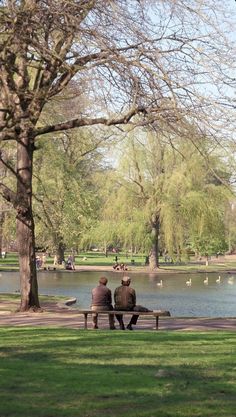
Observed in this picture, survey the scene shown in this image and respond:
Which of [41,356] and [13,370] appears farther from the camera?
[41,356]

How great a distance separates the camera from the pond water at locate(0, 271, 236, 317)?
2609 centimetres

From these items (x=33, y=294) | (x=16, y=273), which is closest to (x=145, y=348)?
(x=33, y=294)

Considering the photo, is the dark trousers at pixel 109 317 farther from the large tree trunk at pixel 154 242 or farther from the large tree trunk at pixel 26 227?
the large tree trunk at pixel 154 242

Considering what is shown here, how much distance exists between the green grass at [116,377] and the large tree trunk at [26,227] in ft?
23.8

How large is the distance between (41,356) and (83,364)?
84 centimetres

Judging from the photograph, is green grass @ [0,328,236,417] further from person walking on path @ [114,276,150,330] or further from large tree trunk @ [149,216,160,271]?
large tree trunk @ [149,216,160,271]

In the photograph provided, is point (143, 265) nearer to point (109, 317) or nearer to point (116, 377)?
point (109, 317)

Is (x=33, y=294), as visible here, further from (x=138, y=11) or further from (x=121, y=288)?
(x=138, y=11)

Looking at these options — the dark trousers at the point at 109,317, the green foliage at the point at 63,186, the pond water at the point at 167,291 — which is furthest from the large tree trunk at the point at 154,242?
the dark trousers at the point at 109,317

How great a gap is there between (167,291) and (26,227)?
1750 centimetres

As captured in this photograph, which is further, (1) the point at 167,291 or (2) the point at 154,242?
(2) the point at 154,242

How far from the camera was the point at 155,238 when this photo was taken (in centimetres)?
5412

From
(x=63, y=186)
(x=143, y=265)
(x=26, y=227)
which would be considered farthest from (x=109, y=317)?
(x=143, y=265)

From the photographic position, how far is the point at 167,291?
1358 inches
